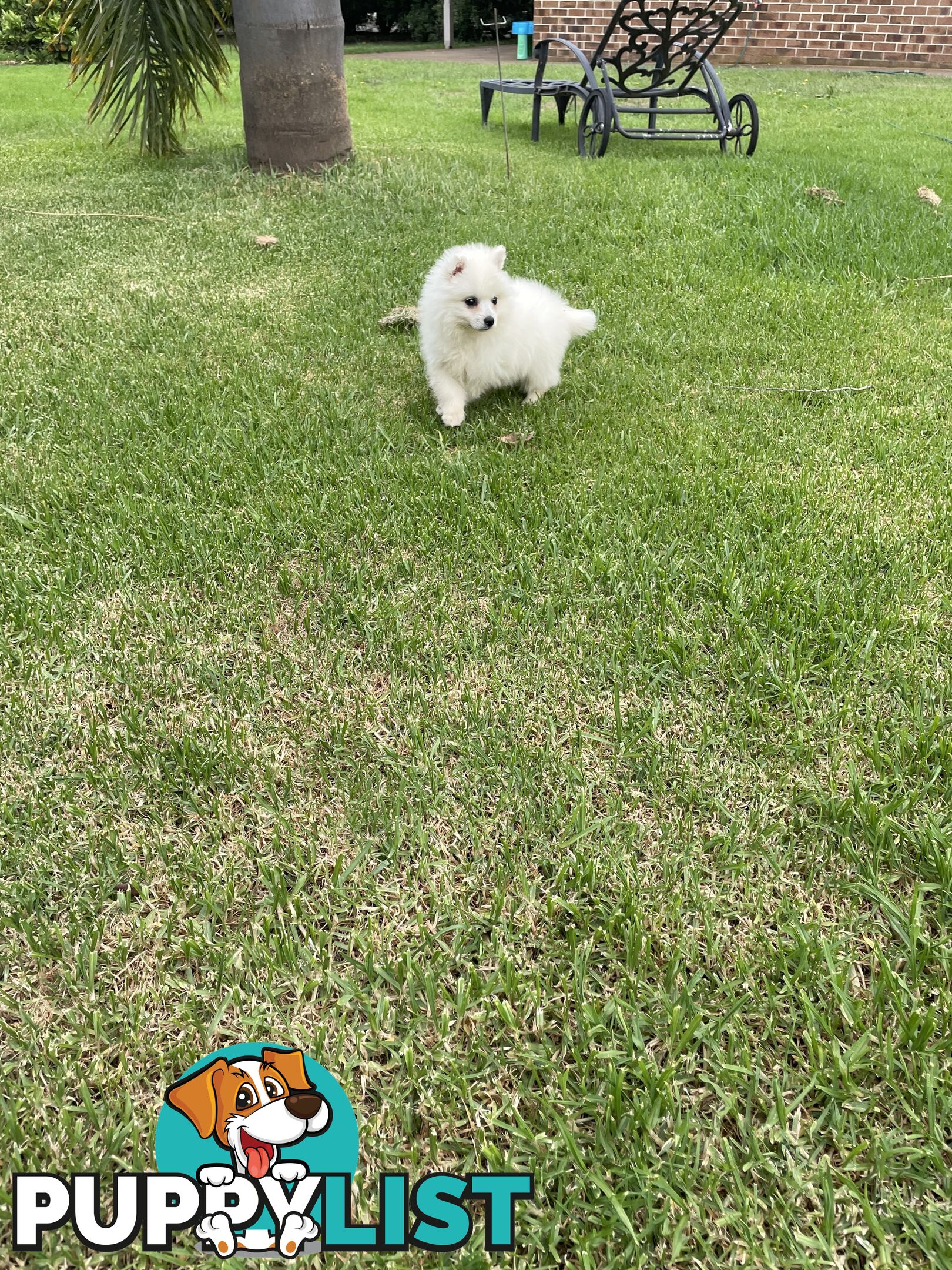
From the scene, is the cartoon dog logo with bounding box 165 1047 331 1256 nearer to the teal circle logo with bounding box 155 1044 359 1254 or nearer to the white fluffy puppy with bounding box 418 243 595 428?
the teal circle logo with bounding box 155 1044 359 1254

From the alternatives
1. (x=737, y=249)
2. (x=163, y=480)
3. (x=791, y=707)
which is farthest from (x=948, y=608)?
(x=737, y=249)

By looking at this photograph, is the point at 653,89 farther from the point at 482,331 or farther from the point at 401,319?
the point at 482,331

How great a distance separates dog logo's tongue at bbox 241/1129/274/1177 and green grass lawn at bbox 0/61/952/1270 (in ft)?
0.38

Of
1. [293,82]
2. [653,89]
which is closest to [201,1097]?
[293,82]

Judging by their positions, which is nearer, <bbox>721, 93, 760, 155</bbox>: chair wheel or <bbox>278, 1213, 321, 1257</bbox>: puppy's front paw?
<bbox>278, 1213, 321, 1257</bbox>: puppy's front paw

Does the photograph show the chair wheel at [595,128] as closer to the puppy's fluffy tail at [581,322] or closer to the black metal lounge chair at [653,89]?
the black metal lounge chair at [653,89]

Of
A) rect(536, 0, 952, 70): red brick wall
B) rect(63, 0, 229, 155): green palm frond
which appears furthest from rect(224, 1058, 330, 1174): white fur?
rect(536, 0, 952, 70): red brick wall

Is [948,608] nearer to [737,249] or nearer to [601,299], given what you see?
[601,299]

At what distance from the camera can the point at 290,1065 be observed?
3.98ft

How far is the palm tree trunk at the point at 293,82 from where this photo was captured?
19.3 feet

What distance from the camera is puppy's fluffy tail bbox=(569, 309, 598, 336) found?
10.9 ft

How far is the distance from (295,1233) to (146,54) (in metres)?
7.73

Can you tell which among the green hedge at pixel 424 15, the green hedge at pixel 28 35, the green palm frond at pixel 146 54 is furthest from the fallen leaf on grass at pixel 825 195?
the green hedge at pixel 424 15

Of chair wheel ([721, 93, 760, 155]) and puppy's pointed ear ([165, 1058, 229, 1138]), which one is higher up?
chair wheel ([721, 93, 760, 155])
